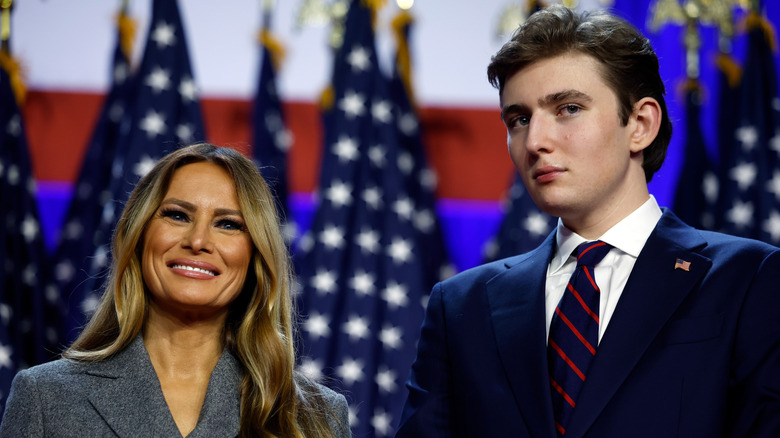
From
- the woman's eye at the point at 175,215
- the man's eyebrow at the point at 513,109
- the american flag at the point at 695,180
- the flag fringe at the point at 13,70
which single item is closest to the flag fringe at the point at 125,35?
the flag fringe at the point at 13,70

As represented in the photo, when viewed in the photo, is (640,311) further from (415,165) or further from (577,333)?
(415,165)

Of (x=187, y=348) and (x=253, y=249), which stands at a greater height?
(x=253, y=249)

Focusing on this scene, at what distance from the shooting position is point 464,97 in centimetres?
456

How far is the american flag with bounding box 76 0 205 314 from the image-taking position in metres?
4.05

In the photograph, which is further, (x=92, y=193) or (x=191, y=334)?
(x=92, y=193)

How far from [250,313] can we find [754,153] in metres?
2.74

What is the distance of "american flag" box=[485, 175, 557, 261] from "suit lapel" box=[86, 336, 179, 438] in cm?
219

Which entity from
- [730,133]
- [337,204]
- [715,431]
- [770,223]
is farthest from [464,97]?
[715,431]

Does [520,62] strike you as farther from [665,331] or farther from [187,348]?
[187,348]

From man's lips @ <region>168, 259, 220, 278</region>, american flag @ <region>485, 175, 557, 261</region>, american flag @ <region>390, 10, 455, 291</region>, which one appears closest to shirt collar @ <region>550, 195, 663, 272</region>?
man's lips @ <region>168, 259, 220, 278</region>

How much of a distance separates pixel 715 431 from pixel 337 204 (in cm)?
266

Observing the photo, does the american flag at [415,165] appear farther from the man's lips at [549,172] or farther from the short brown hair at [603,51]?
the man's lips at [549,172]

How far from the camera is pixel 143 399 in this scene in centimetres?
200

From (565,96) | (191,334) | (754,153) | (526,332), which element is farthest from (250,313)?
(754,153)
